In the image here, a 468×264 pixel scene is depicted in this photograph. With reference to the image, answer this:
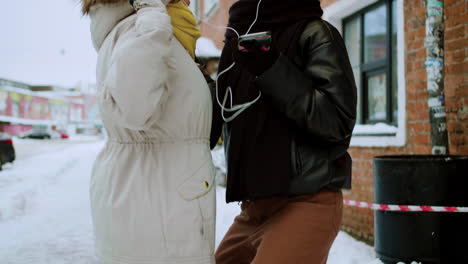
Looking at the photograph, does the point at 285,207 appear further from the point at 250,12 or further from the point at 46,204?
the point at 46,204

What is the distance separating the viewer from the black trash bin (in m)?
3.28

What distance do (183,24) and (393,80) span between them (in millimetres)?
3974

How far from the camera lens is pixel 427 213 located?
3.34 m

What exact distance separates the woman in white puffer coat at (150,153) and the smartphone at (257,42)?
0.82ft

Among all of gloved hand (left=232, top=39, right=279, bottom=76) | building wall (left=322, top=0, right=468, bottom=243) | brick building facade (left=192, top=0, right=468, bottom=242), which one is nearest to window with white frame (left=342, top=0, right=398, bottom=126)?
brick building facade (left=192, top=0, right=468, bottom=242)

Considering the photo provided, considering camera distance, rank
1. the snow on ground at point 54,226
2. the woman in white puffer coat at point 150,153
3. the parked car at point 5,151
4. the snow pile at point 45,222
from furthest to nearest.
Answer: the parked car at point 5,151 → the snow pile at point 45,222 → the snow on ground at point 54,226 → the woman in white puffer coat at point 150,153

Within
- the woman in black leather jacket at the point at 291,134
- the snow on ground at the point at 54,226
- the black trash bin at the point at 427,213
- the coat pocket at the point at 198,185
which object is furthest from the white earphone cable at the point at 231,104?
the snow on ground at the point at 54,226

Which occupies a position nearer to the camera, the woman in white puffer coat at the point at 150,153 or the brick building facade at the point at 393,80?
the woman in white puffer coat at the point at 150,153

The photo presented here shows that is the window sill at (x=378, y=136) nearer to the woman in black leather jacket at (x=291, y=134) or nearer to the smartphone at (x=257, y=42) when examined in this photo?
the woman in black leather jacket at (x=291, y=134)

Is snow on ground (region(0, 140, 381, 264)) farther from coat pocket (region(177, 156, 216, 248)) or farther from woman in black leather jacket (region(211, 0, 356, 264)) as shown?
coat pocket (region(177, 156, 216, 248))

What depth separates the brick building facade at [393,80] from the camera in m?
3.98

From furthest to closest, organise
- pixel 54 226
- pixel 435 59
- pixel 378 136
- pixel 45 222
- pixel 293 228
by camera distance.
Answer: pixel 45 222, pixel 54 226, pixel 378 136, pixel 435 59, pixel 293 228

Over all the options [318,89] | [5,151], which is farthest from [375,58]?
[5,151]

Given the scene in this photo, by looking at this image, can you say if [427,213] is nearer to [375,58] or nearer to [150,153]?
[150,153]
